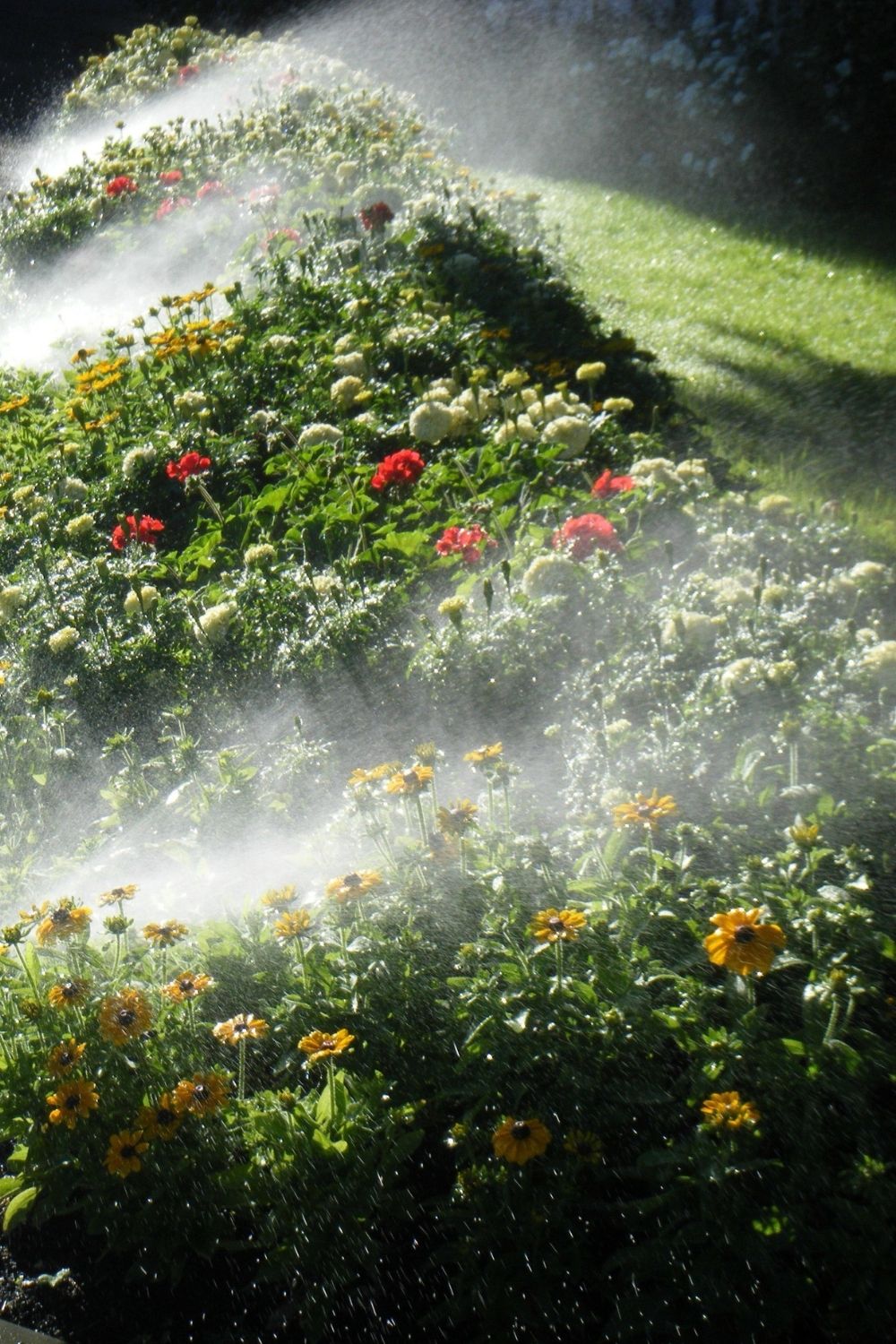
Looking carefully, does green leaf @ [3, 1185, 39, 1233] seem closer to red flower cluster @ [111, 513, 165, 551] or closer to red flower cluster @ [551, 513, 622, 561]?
red flower cluster @ [551, 513, 622, 561]

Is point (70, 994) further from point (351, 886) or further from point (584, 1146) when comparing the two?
point (584, 1146)

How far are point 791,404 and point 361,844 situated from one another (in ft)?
10.8

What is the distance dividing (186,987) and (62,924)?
0.32 meters

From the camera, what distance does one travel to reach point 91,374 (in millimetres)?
5211

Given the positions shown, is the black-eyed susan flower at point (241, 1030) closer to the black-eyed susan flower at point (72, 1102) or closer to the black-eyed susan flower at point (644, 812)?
the black-eyed susan flower at point (72, 1102)

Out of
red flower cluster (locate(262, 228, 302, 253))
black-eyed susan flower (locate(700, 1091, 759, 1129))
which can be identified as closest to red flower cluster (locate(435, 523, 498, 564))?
black-eyed susan flower (locate(700, 1091, 759, 1129))

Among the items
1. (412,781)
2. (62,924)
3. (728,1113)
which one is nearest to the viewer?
(728,1113)

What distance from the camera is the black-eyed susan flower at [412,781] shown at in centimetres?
234

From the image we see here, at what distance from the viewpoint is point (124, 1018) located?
2.10m

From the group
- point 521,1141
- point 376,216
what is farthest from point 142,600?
point 376,216

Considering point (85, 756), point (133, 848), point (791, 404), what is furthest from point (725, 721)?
point (791, 404)

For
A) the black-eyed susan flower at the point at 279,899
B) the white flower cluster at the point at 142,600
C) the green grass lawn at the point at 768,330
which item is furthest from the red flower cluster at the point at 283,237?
the black-eyed susan flower at the point at 279,899

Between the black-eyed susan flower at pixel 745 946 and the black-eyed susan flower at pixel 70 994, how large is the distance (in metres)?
1.15

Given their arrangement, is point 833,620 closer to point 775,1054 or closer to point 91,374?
point 775,1054
